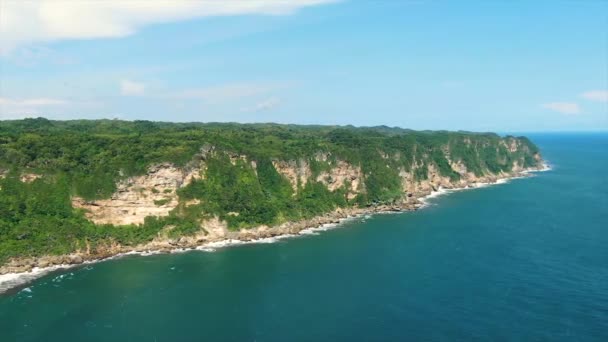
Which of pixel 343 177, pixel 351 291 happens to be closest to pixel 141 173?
pixel 351 291

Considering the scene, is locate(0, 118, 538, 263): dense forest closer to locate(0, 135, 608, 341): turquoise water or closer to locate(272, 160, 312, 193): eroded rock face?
locate(272, 160, 312, 193): eroded rock face

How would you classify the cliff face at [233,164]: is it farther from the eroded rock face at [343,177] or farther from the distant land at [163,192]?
the distant land at [163,192]

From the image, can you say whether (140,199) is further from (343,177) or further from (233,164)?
(343,177)

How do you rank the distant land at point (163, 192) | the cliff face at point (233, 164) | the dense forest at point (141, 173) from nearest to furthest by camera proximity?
1. the dense forest at point (141, 173)
2. the distant land at point (163, 192)
3. the cliff face at point (233, 164)

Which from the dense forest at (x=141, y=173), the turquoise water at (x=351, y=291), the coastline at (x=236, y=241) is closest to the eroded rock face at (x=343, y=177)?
the dense forest at (x=141, y=173)

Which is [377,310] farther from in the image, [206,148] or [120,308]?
[206,148]

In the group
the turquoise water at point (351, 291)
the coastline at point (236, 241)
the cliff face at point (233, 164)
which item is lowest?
the turquoise water at point (351, 291)
